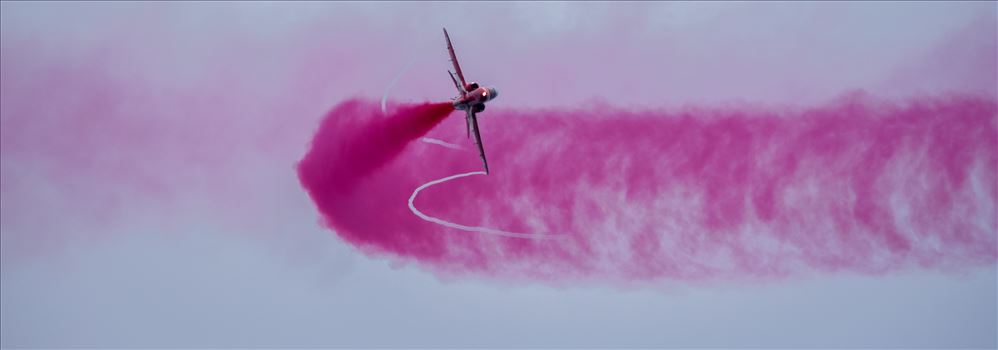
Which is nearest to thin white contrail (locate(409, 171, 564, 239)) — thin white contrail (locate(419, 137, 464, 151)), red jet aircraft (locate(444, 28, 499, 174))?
thin white contrail (locate(419, 137, 464, 151))

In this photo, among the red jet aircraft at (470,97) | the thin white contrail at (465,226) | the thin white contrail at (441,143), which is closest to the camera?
the red jet aircraft at (470,97)

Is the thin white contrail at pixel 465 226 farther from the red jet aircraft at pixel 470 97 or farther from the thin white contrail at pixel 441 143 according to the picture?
the red jet aircraft at pixel 470 97

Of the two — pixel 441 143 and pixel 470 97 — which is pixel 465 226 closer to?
→ pixel 441 143

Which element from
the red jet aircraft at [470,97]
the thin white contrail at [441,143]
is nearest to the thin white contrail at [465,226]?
the thin white contrail at [441,143]

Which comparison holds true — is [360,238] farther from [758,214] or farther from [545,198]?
[758,214]

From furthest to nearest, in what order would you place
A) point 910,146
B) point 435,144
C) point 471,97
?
point 435,144
point 910,146
point 471,97

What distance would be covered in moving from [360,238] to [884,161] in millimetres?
21515

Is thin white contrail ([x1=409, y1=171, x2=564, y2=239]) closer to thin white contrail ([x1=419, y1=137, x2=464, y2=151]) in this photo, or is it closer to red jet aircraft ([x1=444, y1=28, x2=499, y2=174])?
thin white contrail ([x1=419, y1=137, x2=464, y2=151])

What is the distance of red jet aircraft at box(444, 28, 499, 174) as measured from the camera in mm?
56219

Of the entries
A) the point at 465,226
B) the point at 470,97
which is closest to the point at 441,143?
the point at 465,226

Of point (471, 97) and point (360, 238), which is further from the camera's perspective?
point (360, 238)

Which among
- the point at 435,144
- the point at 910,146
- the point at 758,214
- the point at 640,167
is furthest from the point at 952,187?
the point at 435,144

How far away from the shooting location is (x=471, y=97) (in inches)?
2221

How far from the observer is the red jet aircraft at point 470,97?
56.2 meters
